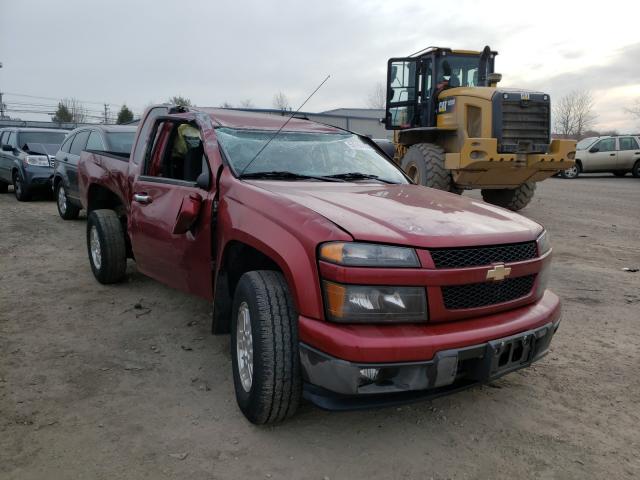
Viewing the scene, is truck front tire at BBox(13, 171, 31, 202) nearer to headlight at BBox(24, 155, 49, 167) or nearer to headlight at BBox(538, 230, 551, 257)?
headlight at BBox(24, 155, 49, 167)

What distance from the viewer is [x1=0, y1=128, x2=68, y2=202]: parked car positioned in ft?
38.8

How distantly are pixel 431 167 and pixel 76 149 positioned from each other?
20.7 ft

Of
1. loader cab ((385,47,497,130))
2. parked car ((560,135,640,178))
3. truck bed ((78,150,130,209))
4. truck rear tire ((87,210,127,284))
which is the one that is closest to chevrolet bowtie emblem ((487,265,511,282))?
truck bed ((78,150,130,209))

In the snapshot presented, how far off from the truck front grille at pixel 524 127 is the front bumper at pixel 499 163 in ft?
0.50

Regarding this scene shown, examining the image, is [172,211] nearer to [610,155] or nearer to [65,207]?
[65,207]

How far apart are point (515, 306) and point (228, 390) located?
1.80 meters

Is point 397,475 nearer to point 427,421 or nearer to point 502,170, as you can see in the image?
point 427,421

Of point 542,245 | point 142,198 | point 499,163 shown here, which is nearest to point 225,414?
point 142,198

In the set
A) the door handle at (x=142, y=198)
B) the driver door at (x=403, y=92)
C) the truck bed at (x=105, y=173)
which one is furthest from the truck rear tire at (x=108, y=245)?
the driver door at (x=403, y=92)

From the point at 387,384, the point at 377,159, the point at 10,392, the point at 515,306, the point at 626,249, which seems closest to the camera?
the point at 387,384

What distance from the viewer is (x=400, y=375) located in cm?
232

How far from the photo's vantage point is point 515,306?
2775mm

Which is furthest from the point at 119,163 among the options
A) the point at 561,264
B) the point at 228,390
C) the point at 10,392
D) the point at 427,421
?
the point at 561,264

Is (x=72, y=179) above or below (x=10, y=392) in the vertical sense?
above
